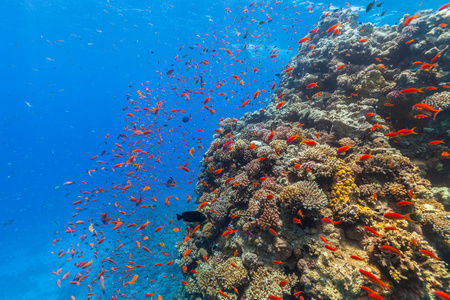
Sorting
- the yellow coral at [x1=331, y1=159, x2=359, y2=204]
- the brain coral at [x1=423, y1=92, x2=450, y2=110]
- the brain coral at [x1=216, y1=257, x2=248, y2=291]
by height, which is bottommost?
the brain coral at [x1=216, y1=257, x2=248, y2=291]

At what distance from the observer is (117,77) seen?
2724 inches

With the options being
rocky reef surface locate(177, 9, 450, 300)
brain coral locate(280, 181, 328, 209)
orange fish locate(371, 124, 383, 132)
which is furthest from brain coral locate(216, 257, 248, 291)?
orange fish locate(371, 124, 383, 132)

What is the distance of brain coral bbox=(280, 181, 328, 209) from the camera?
4336 millimetres

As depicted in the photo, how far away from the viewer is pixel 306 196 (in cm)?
450

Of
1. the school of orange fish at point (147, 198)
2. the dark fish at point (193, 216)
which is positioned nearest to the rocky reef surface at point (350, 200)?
the school of orange fish at point (147, 198)

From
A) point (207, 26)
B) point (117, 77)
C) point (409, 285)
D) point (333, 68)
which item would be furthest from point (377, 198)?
point (117, 77)

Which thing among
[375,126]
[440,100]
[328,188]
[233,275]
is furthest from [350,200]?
[440,100]

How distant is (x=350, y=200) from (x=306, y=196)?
4.89 feet

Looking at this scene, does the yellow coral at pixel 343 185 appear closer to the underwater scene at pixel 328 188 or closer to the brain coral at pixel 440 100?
the underwater scene at pixel 328 188

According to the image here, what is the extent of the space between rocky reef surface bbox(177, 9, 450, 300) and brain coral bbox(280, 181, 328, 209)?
26mm

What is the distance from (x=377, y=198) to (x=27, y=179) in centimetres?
11078

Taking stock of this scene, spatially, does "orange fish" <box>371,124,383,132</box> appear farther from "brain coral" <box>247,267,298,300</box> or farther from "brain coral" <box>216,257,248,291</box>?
"brain coral" <box>216,257,248,291</box>

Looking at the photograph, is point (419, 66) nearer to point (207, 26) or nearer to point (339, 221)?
point (339, 221)

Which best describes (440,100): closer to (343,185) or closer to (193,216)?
(343,185)
